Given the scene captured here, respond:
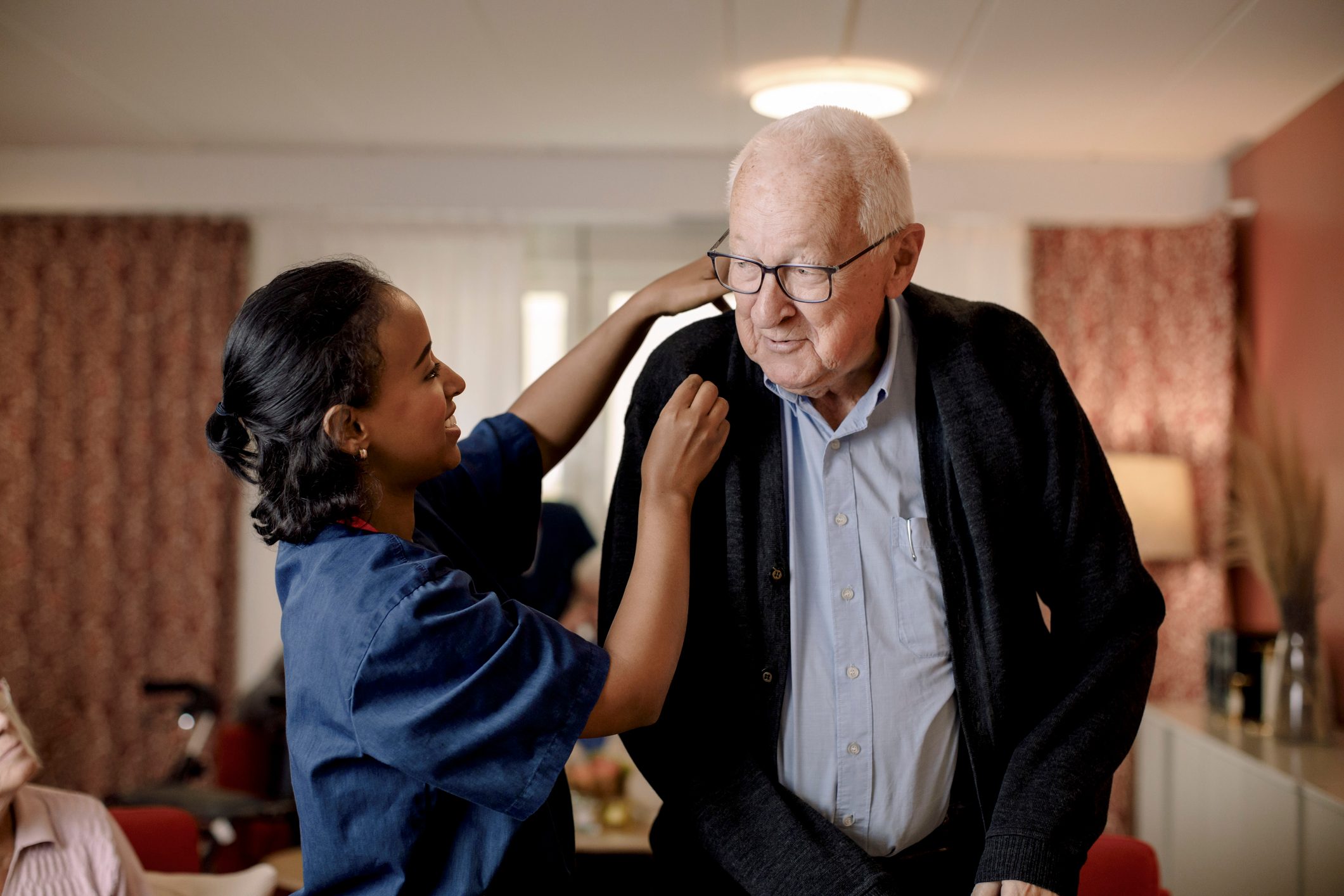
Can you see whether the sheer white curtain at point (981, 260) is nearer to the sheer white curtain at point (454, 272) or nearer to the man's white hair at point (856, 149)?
the sheer white curtain at point (454, 272)

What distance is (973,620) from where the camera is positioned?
1.35 meters

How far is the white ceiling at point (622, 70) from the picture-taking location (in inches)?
137

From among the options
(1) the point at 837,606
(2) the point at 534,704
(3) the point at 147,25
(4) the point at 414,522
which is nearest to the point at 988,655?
(1) the point at 837,606

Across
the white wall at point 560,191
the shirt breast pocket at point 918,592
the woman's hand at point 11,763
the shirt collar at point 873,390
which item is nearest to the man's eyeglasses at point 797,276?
the shirt collar at point 873,390

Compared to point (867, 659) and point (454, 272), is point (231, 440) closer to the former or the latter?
point (867, 659)

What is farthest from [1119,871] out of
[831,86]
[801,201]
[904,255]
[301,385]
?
[831,86]

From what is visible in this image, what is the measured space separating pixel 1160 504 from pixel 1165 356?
2.77 ft

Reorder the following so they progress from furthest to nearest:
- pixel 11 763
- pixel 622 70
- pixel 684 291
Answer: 1. pixel 622 70
2. pixel 11 763
3. pixel 684 291

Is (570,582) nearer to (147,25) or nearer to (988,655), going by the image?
(147,25)

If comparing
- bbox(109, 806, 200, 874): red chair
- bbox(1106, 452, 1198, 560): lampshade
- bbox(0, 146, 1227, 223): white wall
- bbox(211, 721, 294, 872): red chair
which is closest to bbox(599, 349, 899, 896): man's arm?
bbox(109, 806, 200, 874): red chair

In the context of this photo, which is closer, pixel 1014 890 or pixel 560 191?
pixel 1014 890

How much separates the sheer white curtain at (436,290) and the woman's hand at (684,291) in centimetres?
369

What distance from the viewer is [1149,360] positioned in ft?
16.7

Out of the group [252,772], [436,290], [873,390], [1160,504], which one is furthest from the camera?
[436,290]
